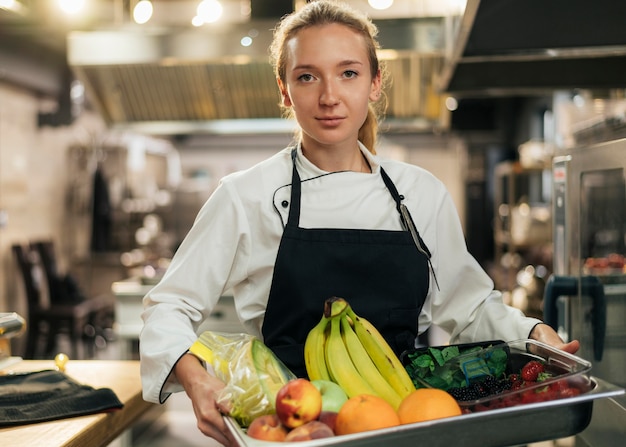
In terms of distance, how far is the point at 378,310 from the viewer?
138 cm

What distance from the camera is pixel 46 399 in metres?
1.62

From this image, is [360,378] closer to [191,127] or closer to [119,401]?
[119,401]

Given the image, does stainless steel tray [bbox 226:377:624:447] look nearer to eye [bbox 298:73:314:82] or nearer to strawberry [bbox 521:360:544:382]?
strawberry [bbox 521:360:544:382]

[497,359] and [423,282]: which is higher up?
[423,282]

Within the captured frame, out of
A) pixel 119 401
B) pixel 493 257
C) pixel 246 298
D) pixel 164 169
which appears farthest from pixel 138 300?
pixel 493 257

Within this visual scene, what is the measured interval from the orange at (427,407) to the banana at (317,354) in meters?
0.20

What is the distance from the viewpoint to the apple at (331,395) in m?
1.05

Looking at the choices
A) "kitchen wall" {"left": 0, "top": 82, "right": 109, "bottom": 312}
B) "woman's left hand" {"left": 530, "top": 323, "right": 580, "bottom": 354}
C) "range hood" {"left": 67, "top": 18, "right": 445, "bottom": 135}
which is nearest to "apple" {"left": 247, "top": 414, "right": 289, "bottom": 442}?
"woman's left hand" {"left": 530, "top": 323, "right": 580, "bottom": 354}

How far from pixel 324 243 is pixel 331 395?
0.38 metres

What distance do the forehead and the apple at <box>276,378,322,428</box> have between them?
2.14ft

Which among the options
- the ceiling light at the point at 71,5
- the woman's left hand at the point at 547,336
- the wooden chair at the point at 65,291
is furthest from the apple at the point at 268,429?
the wooden chair at the point at 65,291

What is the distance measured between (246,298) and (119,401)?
1.55ft

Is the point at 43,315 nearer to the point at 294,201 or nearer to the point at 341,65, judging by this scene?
the point at 294,201

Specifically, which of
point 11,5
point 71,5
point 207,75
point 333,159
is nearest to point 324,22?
point 333,159
